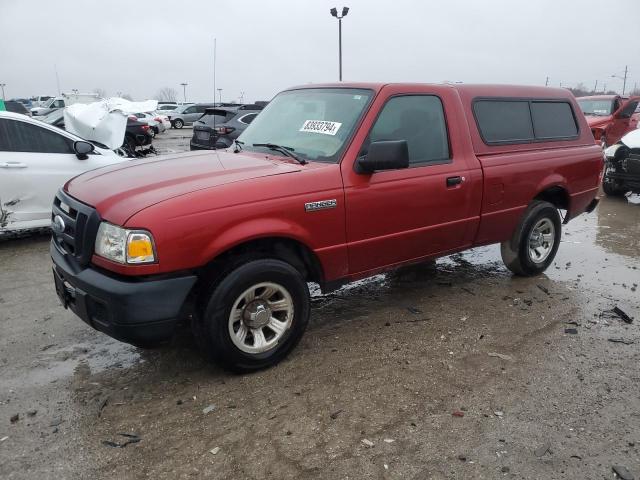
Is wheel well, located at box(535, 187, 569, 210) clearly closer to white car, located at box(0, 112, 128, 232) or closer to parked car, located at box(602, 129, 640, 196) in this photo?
parked car, located at box(602, 129, 640, 196)

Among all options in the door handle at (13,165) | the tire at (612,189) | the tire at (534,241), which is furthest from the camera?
the tire at (612,189)

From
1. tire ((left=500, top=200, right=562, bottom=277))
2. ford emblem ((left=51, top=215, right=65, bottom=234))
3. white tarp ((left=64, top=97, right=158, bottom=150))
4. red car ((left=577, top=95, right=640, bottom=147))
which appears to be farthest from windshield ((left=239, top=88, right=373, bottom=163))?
red car ((left=577, top=95, right=640, bottom=147))

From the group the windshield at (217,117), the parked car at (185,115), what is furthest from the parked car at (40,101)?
the windshield at (217,117)

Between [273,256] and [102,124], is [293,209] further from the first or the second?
[102,124]

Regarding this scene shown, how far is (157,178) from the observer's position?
10.9ft

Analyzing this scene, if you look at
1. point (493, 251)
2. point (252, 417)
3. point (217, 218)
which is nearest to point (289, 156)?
point (217, 218)

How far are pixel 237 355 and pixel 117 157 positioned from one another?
4.97 m

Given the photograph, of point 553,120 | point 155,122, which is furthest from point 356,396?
point 155,122

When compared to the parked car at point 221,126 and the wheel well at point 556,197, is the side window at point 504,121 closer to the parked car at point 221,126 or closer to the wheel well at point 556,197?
the wheel well at point 556,197

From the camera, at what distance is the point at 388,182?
3.77 m

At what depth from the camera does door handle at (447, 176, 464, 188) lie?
4.14m

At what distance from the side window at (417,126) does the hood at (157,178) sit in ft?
2.70

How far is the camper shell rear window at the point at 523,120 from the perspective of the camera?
4566mm

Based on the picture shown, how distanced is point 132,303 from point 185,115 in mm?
34763
